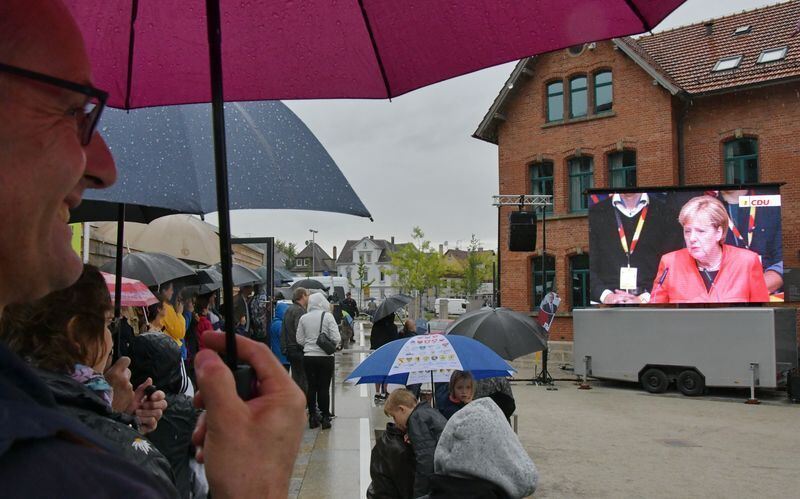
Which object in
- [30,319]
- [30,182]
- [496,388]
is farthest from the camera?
[496,388]

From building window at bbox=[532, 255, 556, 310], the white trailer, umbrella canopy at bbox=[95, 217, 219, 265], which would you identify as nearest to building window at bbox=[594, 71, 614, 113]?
building window at bbox=[532, 255, 556, 310]

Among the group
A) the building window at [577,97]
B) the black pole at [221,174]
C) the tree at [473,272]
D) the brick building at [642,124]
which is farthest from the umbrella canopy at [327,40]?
the tree at [473,272]

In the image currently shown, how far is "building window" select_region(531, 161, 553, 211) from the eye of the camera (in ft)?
84.4

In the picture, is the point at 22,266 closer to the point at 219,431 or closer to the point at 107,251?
the point at 219,431

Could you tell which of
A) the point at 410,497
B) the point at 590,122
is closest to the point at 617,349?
the point at 590,122

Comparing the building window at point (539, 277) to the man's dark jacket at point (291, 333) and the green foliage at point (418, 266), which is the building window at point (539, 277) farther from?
the green foliage at point (418, 266)

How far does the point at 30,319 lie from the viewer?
7.41 ft

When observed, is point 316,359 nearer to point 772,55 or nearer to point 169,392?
point 169,392

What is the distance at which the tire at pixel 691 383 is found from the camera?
1562cm

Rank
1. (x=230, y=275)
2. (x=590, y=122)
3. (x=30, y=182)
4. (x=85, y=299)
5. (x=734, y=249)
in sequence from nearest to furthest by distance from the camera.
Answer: (x=30, y=182) → (x=230, y=275) → (x=85, y=299) → (x=734, y=249) → (x=590, y=122)

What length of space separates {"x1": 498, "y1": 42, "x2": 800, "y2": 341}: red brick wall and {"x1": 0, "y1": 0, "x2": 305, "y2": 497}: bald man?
23.6 m

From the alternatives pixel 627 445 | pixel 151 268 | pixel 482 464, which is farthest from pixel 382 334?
pixel 482 464

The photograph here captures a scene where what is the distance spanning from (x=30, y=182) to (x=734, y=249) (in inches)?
747

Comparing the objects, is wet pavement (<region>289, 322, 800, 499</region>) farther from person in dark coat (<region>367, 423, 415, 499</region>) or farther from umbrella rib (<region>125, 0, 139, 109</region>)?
umbrella rib (<region>125, 0, 139, 109</region>)
